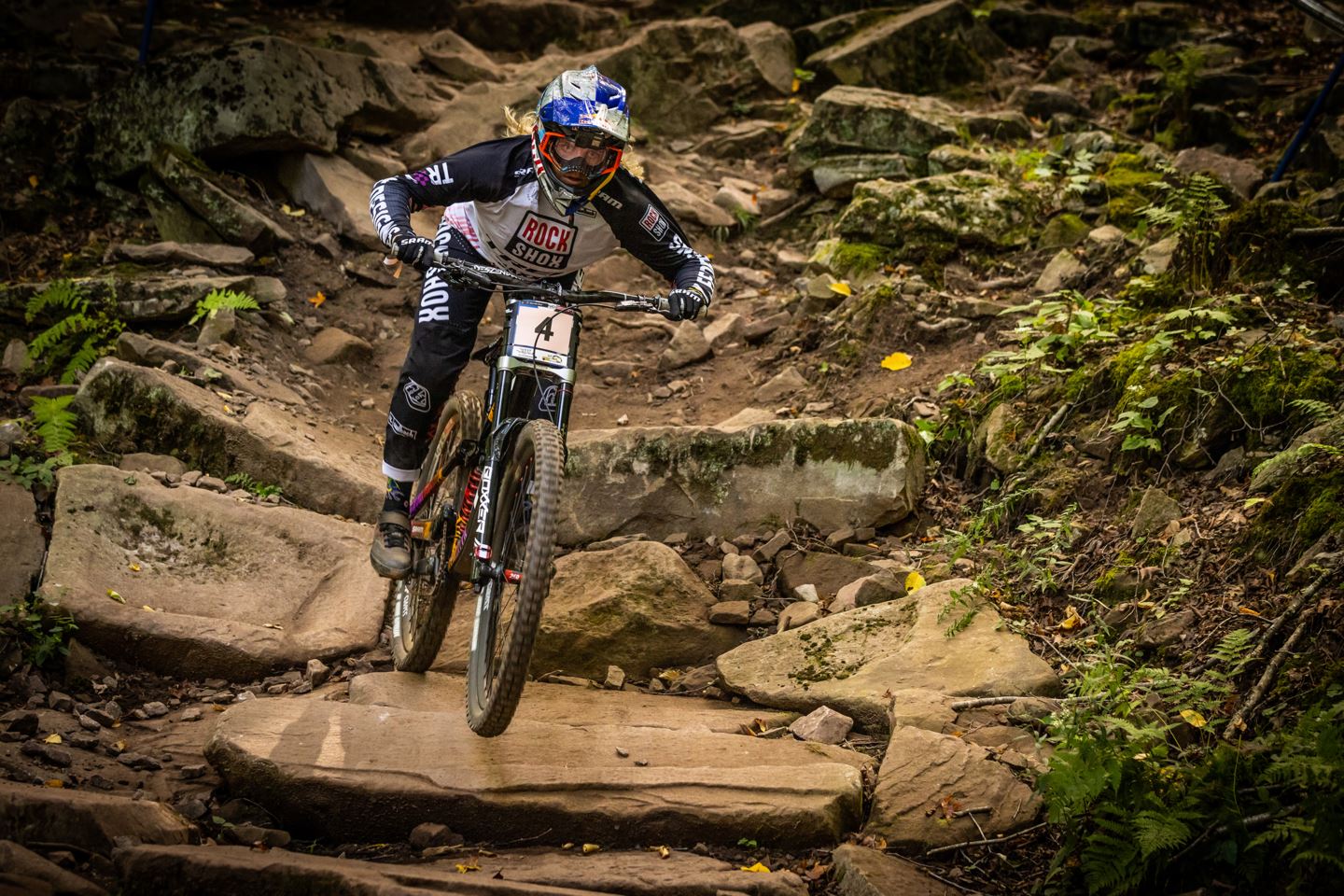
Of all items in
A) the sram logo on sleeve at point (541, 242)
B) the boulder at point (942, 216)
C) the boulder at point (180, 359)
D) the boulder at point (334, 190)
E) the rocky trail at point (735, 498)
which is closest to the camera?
the rocky trail at point (735, 498)

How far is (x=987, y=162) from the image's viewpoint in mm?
9172

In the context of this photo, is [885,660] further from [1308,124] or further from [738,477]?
[1308,124]

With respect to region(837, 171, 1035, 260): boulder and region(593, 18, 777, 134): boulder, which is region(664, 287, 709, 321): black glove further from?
region(593, 18, 777, 134): boulder

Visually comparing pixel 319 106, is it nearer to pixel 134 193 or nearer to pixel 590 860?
pixel 134 193

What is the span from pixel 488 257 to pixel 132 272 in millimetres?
4946

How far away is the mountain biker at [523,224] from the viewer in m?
4.46

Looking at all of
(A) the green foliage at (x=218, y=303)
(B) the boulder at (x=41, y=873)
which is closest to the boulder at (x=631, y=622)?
(B) the boulder at (x=41, y=873)

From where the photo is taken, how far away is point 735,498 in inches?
246

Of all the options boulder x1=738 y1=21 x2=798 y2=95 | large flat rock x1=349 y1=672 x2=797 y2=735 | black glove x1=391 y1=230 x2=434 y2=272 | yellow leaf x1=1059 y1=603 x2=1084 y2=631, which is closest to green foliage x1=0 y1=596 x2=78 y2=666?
large flat rock x1=349 y1=672 x2=797 y2=735

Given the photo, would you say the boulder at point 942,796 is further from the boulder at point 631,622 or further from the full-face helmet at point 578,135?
the full-face helmet at point 578,135

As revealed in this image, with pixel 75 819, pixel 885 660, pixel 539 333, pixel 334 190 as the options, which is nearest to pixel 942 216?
pixel 885 660

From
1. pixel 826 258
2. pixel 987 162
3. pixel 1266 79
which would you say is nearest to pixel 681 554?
pixel 826 258

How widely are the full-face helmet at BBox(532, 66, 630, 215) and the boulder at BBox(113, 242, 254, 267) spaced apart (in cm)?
518

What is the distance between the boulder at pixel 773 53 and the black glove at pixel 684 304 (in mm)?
8682
